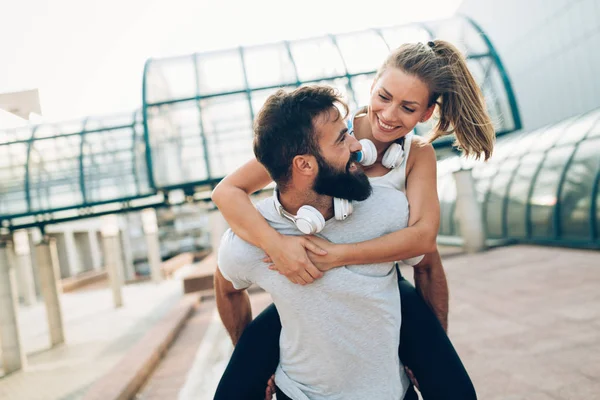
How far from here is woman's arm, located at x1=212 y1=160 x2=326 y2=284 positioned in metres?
1.90

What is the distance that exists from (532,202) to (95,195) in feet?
36.8

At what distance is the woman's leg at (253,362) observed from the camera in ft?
6.86

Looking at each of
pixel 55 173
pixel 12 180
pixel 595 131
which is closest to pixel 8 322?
pixel 12 180

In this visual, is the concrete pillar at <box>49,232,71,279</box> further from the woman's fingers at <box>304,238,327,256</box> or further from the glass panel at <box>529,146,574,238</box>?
the woman's fingers at <box>304,238,327,256</box>

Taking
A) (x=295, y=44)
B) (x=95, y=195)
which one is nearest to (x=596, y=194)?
(x=295, y=44)

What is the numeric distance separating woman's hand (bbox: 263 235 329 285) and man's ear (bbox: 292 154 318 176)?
245 mm

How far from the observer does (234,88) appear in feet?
42.3

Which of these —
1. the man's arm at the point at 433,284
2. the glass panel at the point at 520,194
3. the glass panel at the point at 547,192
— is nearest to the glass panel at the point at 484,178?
the glass panel at the point at 520,194

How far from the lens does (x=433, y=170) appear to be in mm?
2316

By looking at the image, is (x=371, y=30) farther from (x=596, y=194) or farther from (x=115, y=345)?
(x=115, y=345)

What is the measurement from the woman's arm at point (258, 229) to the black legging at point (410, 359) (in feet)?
1.30

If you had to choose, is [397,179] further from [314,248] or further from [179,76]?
[179,76]

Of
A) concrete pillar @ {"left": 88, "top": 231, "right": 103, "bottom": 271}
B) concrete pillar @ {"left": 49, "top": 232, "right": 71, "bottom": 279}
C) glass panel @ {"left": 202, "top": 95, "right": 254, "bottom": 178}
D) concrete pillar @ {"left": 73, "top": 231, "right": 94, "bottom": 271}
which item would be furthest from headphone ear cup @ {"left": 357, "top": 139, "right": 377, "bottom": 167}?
concrete pillar @ {"left": 88, "top": 231, "right": 103, "bottom": 271}

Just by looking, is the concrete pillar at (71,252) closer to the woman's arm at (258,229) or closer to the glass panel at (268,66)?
the glass panel at (268,66)
